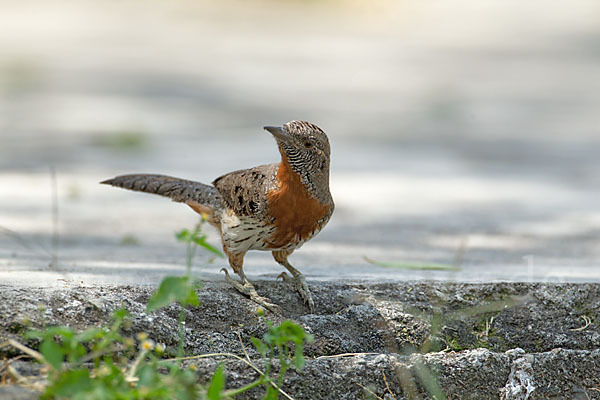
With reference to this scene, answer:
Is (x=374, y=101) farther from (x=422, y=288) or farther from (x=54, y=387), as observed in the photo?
(x=54, y=387)

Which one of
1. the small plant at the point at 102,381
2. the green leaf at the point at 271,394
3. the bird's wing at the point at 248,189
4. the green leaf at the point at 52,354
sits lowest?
the green leaf at the point at 271,394

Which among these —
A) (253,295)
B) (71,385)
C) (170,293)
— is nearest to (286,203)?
(253,295)

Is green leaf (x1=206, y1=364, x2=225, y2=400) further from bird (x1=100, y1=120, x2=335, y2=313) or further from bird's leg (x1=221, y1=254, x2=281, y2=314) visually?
bird (x1=100, y1=120, x2=335, y2=313)

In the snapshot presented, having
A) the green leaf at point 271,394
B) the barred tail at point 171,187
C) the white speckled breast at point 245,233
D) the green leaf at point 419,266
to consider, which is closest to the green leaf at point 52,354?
the green leaf at point 271,394

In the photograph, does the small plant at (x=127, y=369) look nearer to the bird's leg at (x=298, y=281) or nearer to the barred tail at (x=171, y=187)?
the bird's leg at (x=298, y=281)

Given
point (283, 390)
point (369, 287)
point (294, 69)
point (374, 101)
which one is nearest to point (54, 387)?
point (283, 390)

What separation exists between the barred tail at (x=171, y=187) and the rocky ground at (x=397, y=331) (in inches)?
30.3

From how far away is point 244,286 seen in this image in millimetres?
3842

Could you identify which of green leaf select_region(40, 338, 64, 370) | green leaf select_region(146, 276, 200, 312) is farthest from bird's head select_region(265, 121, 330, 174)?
green leaf select_region(40, 338, 64, 370)

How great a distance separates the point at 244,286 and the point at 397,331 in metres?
0.70

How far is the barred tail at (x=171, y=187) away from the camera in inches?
180

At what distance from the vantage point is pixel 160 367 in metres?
3.03

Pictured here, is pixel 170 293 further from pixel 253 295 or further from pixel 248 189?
pixel 248 189

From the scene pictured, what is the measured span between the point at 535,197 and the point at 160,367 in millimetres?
4786
